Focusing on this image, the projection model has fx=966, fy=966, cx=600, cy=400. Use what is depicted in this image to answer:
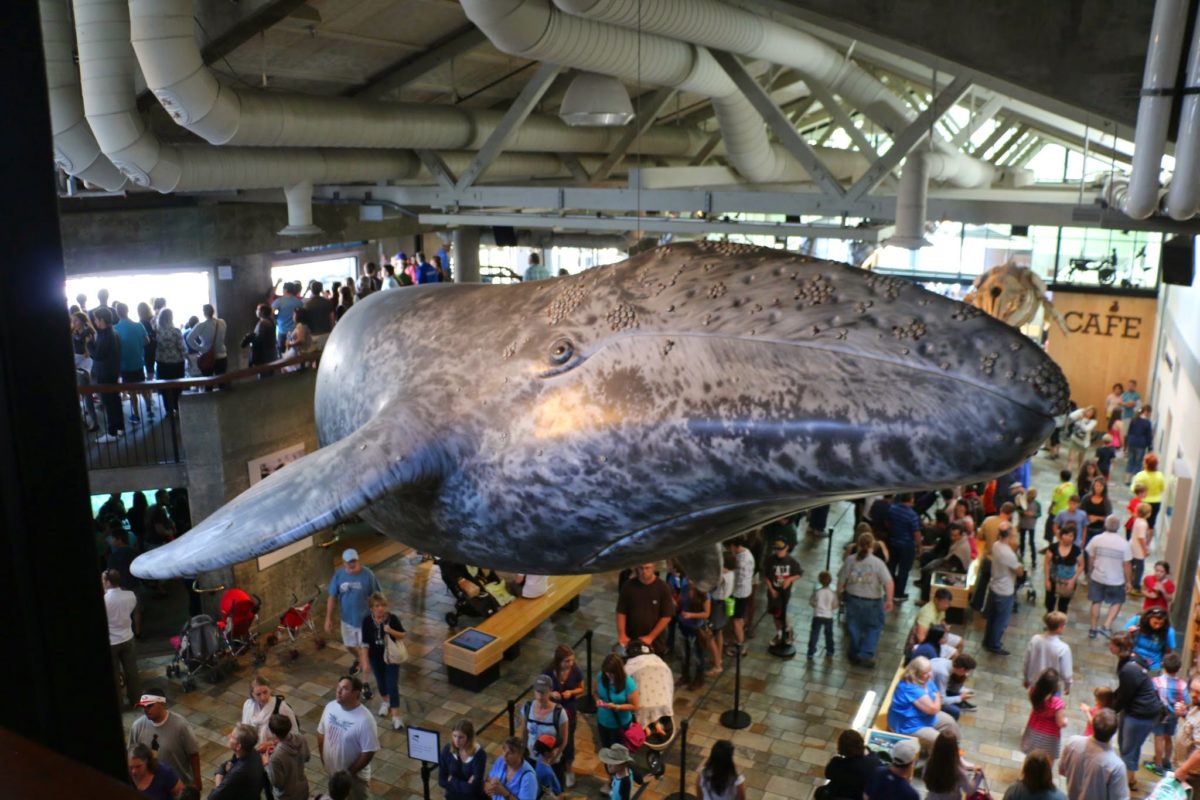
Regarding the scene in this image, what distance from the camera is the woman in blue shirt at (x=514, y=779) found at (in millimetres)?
7461

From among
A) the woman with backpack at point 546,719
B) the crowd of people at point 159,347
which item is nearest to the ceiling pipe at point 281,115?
the crowd of people at point 159,347

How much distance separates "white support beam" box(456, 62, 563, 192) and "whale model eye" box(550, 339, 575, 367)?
9975mm

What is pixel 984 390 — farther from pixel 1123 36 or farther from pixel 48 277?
pixel 1123 36

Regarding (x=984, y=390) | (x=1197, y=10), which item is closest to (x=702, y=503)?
(x=984, y=390)

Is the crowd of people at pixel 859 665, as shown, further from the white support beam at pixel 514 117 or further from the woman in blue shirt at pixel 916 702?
the white support beam at pixel 514 117

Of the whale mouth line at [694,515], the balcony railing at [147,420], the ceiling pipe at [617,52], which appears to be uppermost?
the ceiling pipe at [617,52]

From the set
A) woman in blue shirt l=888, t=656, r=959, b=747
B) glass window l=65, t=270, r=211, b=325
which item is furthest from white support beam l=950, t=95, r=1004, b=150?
glass window l=65, t=270, r=211, b=325

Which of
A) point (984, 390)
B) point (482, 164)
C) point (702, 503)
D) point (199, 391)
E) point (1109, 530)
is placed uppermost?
point (482, 164)

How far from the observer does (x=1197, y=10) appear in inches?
181

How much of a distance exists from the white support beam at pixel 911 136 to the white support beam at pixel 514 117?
12.4 ft

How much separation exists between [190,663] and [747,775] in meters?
6.42

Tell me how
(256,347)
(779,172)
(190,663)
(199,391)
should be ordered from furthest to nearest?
(779,172) < (256,347) < (199,391) < (190,663)

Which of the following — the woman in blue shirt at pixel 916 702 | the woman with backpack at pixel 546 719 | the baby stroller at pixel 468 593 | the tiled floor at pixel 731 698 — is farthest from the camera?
the baby stroller at pixel 468 593

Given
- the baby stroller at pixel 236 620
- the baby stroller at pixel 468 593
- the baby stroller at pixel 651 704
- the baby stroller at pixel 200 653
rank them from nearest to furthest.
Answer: the baby stroller at pixel 651 704, the baby stroller at pixel 200 653, the baby stroller at pixel 236 620, the baby stroller at pixel 468 593
